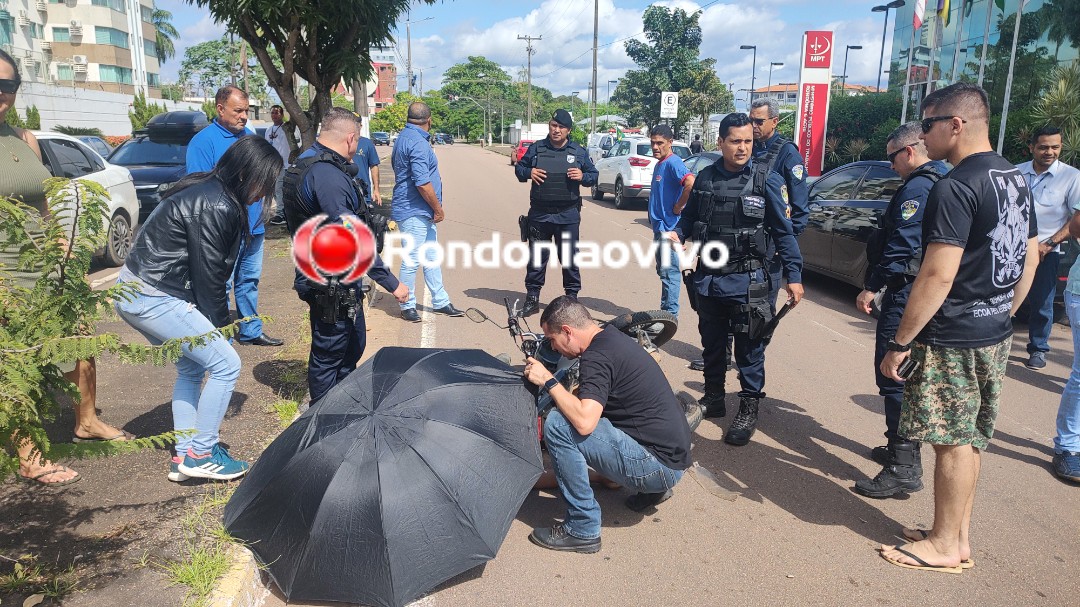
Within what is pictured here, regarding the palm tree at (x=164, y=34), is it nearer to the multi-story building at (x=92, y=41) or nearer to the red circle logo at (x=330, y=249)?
the multi-story building at (x=92, y=41)

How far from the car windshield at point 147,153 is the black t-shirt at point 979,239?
1201cm

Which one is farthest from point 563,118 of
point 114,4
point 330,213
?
point 114,4

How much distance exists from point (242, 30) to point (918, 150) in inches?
381

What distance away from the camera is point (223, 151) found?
6.55m

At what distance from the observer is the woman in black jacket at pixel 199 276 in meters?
A: 3.68

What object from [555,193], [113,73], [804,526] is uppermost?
Result: [113,73]

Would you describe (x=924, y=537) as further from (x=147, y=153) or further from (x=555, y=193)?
(x=147, y=153)

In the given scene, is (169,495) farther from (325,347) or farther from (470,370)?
(470,370)

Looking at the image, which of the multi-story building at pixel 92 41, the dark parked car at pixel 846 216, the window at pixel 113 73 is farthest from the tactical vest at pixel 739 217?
the window at pixel 113 73

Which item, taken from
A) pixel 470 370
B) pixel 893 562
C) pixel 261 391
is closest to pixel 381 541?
pixel 470 370

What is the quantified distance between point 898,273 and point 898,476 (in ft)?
3.76

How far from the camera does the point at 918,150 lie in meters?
4.42

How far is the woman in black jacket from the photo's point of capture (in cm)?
368

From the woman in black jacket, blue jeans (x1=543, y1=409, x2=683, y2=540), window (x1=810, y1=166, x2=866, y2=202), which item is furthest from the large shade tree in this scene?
blue jeans (x1=543, y1=409, x2=683, y2=540)
